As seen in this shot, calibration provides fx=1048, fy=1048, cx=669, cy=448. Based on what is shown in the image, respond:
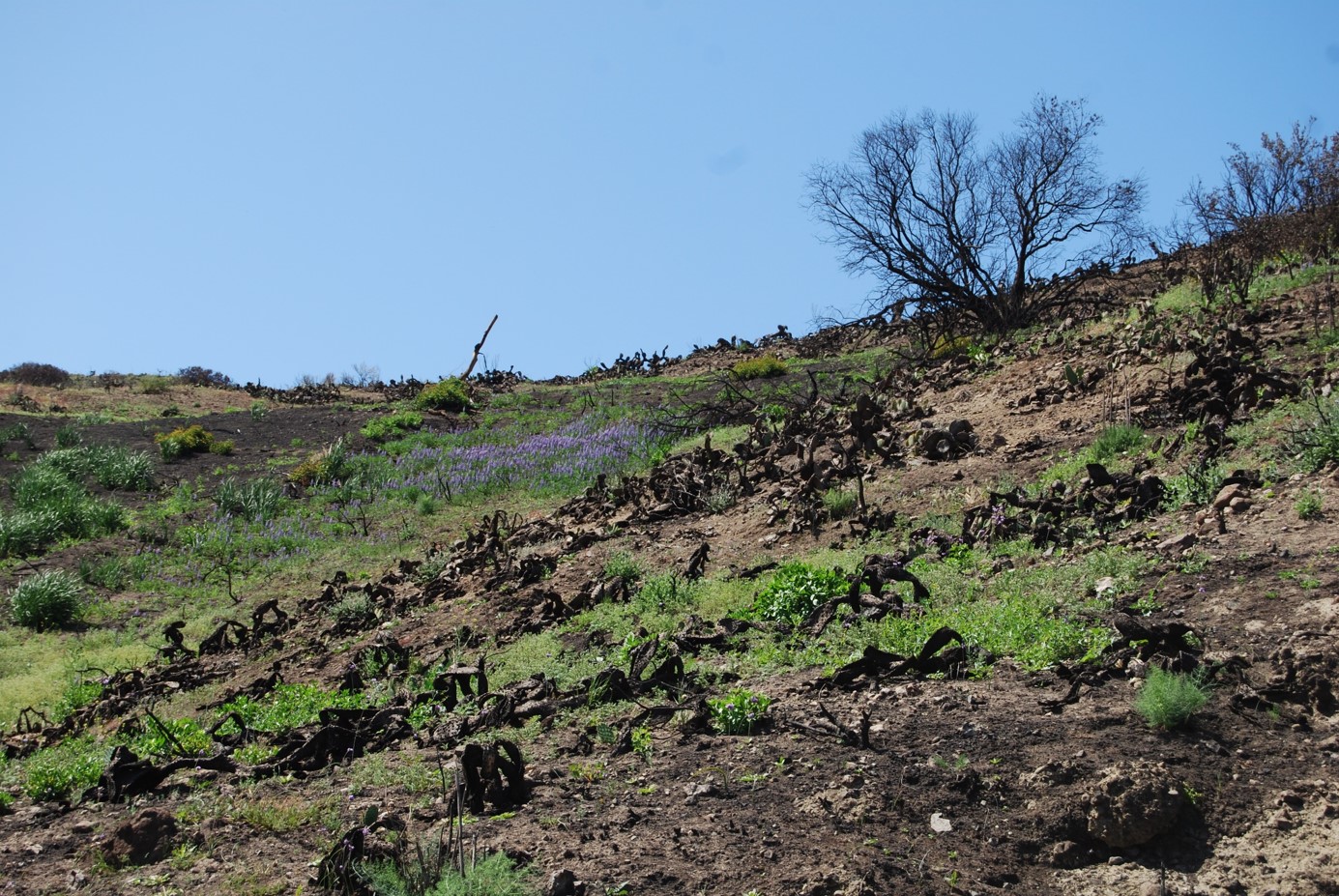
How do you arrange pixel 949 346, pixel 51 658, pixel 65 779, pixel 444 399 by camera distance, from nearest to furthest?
pixel 65 779
pixel 51 658
pixel 949 346
pixel 444 399

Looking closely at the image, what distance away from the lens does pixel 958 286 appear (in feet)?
59.5

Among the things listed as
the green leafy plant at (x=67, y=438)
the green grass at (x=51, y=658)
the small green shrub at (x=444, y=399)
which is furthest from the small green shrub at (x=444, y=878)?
the small green shrub at (x=444, y=399)

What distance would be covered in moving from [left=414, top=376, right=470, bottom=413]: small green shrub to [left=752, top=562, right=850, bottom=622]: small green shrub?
18542mm

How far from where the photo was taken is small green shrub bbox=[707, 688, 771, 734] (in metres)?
4.43

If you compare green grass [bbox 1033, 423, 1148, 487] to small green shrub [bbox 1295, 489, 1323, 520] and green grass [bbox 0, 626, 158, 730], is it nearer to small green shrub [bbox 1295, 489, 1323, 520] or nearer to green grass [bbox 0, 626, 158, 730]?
small green shrub [bbox 1295, 489, 1323, 520]

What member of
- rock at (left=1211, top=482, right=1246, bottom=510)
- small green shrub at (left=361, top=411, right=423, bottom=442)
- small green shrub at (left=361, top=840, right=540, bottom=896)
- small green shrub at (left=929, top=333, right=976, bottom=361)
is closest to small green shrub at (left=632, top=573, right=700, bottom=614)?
rock at (left=1211, top=482, right=1246, bottom=510)

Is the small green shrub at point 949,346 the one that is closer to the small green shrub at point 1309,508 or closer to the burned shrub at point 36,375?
the small green shrub at point 1309,508

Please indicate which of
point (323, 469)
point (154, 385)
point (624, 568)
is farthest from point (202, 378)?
point (624, 568)

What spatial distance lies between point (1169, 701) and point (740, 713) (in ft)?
5.47

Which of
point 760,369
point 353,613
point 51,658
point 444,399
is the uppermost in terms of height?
point 444,399

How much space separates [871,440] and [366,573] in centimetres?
621

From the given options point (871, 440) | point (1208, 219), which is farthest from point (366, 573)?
point (1208, 219)

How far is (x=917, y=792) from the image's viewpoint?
11.7 feet

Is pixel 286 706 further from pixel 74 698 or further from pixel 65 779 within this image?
pixel 74 698
